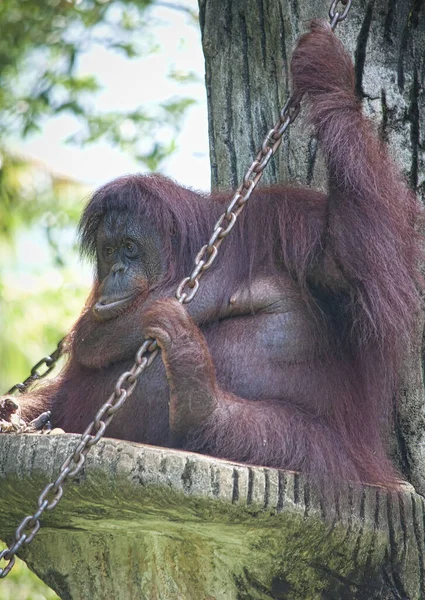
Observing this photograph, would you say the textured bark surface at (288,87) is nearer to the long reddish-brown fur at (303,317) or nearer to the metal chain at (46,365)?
the long reddish-brown fur at (303,317)

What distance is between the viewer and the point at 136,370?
3.06m

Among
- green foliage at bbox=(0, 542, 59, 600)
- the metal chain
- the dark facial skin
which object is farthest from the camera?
green foliage at bbox=(0, 542, 59, 600)

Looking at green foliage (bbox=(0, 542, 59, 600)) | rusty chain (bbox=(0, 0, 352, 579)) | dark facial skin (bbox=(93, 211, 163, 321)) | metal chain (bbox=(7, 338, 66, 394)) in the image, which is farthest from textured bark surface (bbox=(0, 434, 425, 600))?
green foliage (bbox=(0, 542, 59, 600))

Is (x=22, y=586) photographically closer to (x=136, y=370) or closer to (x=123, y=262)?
(x=123, y=262)

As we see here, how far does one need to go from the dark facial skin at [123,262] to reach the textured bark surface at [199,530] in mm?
851

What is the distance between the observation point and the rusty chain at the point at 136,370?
2908 mm

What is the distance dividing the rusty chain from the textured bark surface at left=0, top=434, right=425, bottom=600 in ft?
0.39

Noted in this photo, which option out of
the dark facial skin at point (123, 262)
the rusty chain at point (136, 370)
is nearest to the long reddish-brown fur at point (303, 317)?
the dark facial skin at point (123, 262)

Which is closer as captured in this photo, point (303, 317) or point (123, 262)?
point (303, 317)

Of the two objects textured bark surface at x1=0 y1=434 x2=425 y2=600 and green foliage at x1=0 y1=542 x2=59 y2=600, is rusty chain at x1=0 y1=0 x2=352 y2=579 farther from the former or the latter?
green foliage at x1=0 y1=542 x2=59 y2=600

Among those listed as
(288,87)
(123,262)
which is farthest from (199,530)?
(288,87)

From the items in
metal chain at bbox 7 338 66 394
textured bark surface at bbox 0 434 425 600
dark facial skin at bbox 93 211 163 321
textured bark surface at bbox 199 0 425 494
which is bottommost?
textured bark surface at bbox 0 434 425 600

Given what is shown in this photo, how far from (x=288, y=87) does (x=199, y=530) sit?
1908mm

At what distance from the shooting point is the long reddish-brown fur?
3.50 metres
